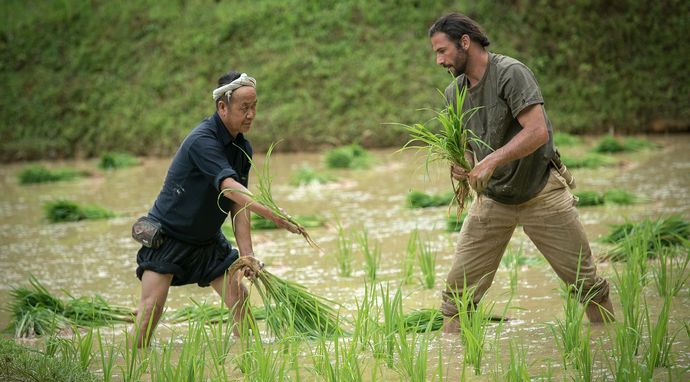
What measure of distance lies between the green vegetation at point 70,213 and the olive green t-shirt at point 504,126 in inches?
204

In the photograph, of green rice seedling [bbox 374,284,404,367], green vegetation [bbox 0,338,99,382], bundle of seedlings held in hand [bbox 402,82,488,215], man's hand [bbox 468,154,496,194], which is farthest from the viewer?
bundle of seedlings held in hand [bbox 402,82,488,215]

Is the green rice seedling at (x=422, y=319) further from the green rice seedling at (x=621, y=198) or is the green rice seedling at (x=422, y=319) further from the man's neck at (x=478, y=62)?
the green rice seedling at (x=621, y=198)

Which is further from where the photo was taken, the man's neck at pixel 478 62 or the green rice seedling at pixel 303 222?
the green rice seedling at pixel 303 222

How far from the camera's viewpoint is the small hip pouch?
14.0 ft

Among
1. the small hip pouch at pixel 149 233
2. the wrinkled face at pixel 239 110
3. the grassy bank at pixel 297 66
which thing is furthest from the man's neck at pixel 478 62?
the grassy bank at pixel 297 66

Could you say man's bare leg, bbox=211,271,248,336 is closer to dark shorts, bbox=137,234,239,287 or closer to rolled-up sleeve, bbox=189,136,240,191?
dark shorts, bbox=137,234,239,287

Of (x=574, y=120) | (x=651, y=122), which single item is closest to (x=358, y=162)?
(x=574, y=120)

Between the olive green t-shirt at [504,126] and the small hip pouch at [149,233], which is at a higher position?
the olive green t-shirt at [504,126]

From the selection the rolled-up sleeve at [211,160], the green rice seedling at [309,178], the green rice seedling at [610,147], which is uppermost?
the rolled-up sleeve at [211,160]

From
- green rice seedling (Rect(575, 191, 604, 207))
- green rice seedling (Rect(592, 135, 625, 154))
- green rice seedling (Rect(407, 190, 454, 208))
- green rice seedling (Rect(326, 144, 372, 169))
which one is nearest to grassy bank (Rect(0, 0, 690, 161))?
green rice seedling (Rect(326, 144, 372, 169))

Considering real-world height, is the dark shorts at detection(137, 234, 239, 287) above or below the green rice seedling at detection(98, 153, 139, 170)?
below

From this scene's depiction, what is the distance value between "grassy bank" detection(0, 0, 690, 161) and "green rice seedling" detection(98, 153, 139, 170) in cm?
104

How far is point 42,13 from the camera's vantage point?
→ 15.7m

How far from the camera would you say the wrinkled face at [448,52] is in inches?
160
